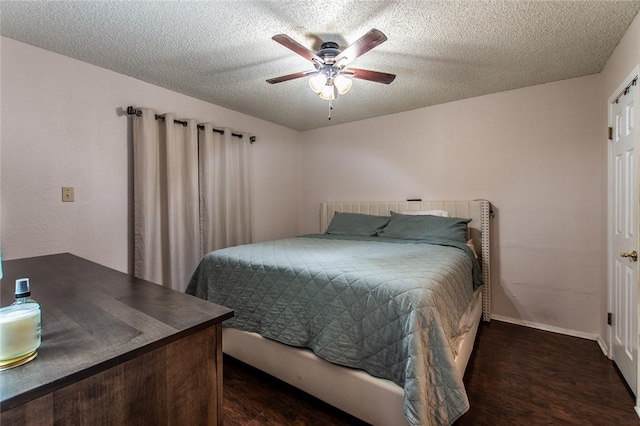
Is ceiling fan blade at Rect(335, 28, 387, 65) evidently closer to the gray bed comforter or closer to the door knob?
the gray bed comforter

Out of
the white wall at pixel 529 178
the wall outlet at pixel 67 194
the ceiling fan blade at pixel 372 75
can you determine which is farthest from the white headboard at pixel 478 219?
the wall outlet at pixel 67 194

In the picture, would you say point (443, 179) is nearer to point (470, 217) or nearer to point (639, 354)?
point (470, 217)

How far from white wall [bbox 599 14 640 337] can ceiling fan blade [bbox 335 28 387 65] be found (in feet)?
4.92

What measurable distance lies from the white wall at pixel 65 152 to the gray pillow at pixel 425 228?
2471mm

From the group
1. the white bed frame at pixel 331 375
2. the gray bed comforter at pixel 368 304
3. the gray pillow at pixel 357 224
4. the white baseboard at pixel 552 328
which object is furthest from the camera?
the gray pillow at pixel 357 224

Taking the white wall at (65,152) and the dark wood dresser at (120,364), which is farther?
the white wall at (65,152)

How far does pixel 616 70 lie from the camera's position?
199 cm

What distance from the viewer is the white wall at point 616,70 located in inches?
65.1

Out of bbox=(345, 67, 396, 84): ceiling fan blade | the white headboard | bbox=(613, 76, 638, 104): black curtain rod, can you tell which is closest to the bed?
the white headboard

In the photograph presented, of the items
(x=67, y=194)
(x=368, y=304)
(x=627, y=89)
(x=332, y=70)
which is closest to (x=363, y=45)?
(x=332, y=70)

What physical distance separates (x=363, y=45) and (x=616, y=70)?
189cm

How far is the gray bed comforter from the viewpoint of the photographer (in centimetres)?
120

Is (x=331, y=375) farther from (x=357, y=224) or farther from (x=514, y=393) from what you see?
(x=357, y=224)

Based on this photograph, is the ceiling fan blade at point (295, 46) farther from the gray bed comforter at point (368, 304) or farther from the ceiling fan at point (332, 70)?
the gray bed comforter at point (368, 304)
